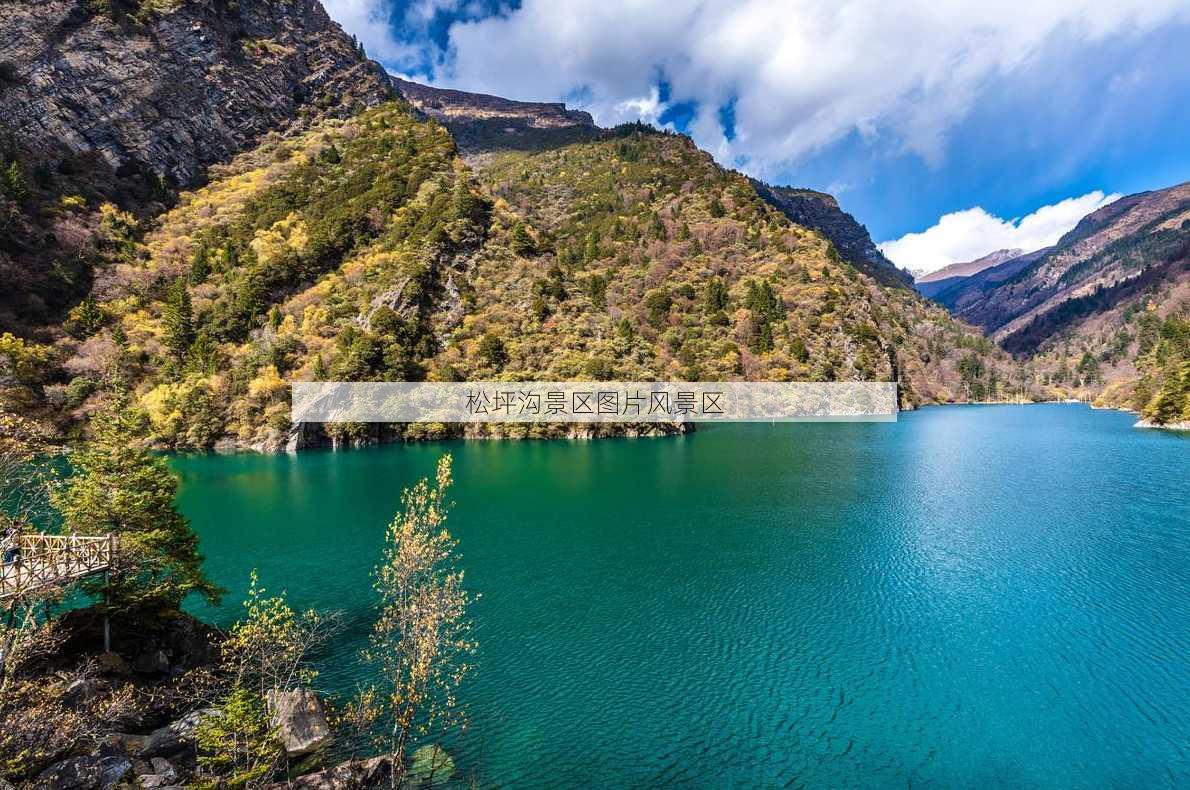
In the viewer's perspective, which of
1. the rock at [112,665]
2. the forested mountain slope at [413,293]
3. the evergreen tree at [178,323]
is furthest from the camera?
the evergreen tree at [178,323]

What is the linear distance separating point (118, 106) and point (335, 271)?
56.4m

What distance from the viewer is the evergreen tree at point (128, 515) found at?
17.3m

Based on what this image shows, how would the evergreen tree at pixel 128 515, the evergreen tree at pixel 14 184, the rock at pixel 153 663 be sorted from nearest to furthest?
1. the evergreen tree at pixel 128 515
2. the rock at pixel 153 663
3. the evergreen tree at pixel 14 184

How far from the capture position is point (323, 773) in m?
13.4

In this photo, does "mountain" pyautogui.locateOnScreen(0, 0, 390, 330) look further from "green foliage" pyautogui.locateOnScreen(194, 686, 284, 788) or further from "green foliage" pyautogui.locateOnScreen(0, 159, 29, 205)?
"green foliage" pyautogui.locateOnScreen(194, 686, 284, 788)

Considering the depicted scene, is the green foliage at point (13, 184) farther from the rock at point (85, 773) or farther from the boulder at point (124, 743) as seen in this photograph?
the rock at point (85, 773)

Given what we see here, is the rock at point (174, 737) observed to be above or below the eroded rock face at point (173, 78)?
below

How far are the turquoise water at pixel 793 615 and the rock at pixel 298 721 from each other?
9.28 ft

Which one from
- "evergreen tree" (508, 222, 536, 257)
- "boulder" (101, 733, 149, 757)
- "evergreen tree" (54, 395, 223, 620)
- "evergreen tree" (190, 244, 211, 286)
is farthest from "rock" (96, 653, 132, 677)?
"evergreen tree" (508, 222, 536, 257)

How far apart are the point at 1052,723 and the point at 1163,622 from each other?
1172 cm

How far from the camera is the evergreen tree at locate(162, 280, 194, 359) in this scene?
81.4 meters

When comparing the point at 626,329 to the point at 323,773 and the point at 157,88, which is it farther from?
the point at 157,88

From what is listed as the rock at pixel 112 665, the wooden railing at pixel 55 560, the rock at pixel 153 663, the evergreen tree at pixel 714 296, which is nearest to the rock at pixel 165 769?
the rock at pixel 112 665

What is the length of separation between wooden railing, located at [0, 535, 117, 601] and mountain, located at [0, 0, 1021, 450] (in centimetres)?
5641
